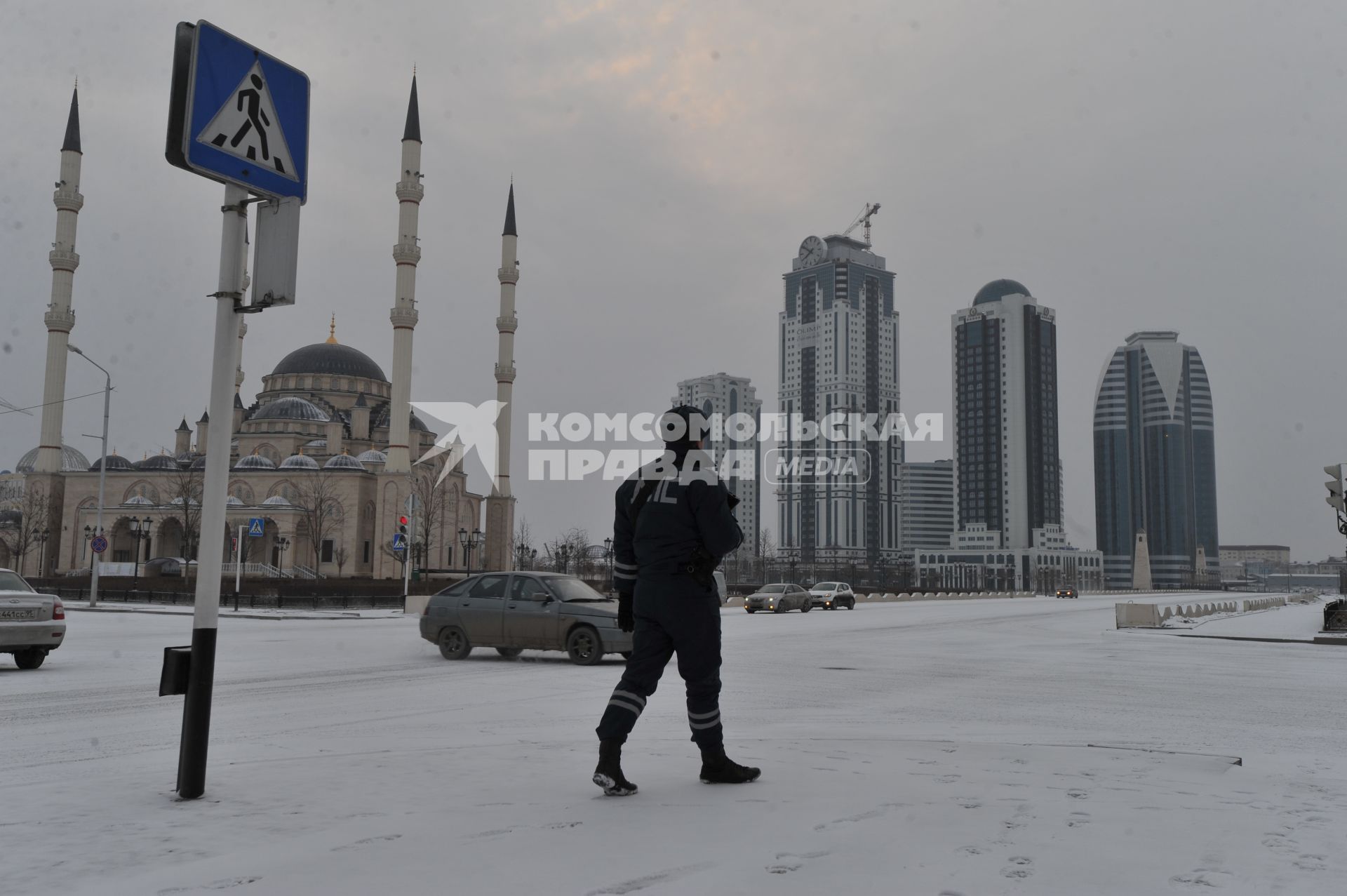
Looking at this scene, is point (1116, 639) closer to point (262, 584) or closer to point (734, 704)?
point (734, 704)

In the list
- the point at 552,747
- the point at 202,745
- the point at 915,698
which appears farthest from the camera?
the point at 915,698

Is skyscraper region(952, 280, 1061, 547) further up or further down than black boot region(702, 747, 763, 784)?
further up

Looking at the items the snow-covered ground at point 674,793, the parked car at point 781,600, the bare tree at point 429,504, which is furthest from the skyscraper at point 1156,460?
the snow-covered ground at point 674,793

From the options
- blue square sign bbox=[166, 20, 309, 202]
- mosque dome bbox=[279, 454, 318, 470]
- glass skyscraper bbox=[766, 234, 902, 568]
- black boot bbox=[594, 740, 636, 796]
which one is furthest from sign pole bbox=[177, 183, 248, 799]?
glass skyscraper bbox=[766, 234, 902, 568]

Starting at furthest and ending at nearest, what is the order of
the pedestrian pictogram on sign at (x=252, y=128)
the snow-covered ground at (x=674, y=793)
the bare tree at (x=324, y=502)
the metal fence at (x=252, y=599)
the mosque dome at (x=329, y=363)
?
the mosque dome at (x=329, y=363)
the bare tree at (x=324, y=502)
the metal fence at (x=252, y=599)
the pedestrian pictogram on sign at (x=252, y=128)
the snow-covered ground at (x=674, y=793)

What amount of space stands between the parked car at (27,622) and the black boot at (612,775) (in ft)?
34.6

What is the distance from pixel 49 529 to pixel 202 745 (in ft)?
266

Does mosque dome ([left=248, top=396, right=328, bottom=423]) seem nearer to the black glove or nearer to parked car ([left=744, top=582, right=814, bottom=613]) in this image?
parked car ([left=744, top=582, right=814, bottom=613])

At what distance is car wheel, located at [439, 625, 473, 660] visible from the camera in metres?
15.1

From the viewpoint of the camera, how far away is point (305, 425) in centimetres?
8488

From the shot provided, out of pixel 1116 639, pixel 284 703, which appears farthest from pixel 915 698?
pixel 1116 639

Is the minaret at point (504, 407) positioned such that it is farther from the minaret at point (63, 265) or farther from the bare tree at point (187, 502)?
the minaret at point (63, 265)

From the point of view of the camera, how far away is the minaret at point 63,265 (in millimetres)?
65812

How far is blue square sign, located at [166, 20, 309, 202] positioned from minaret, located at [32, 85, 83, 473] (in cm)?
7199
